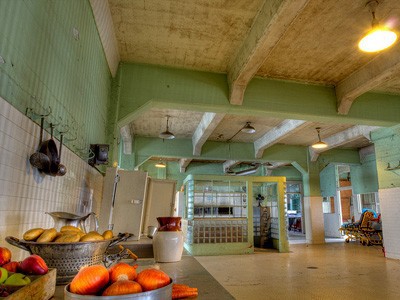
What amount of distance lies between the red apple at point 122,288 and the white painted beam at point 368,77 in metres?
5.59

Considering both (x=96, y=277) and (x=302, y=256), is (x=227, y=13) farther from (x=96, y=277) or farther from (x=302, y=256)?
(x=302, y=256)

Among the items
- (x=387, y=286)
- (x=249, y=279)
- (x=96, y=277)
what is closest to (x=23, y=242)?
(x=96, y=277)

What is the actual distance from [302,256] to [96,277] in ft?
28.2

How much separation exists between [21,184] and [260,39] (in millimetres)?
3462

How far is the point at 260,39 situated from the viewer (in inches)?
156

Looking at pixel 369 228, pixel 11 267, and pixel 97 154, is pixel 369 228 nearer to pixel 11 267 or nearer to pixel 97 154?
pixel 97 154

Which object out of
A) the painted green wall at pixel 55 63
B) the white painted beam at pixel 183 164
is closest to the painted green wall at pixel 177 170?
the white painted beam at pixel 183 164

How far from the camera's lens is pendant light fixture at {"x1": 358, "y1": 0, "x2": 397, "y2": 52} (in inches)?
141

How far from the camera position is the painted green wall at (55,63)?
1746mm

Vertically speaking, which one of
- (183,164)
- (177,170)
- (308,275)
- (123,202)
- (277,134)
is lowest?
(308,275)

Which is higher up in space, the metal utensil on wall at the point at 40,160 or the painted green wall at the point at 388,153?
the painted green wall at the point at 388,153

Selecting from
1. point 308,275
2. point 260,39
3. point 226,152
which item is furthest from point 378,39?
point 226,152

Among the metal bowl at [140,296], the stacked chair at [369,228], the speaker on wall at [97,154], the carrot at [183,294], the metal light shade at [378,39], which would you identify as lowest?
the stacked chair at [369,228]

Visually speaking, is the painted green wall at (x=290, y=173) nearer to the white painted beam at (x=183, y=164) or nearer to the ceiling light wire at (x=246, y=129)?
the white painted beam at (x=183, y=164)
